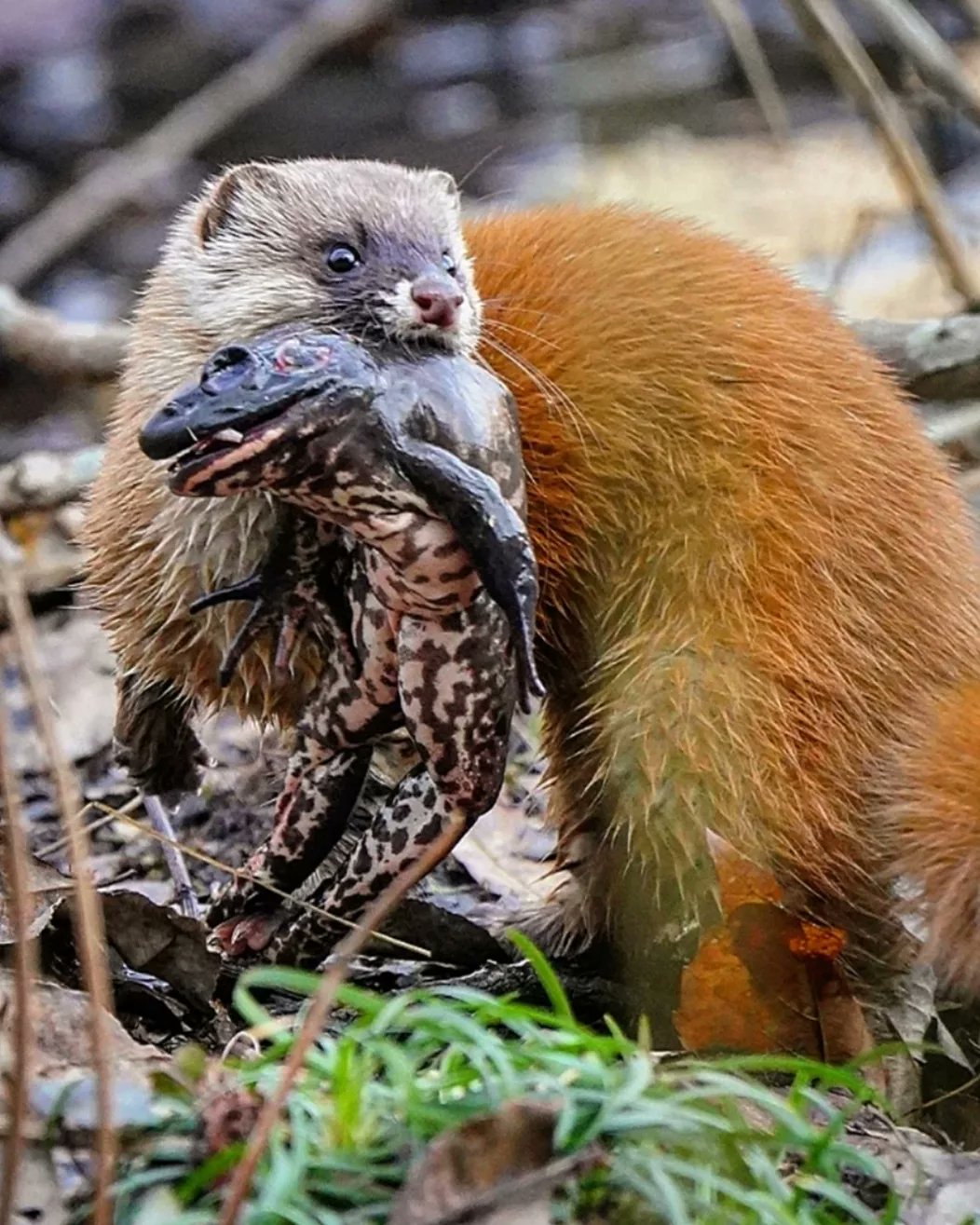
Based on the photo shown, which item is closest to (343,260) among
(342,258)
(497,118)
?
(342,258)

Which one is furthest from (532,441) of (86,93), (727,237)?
(86,93)

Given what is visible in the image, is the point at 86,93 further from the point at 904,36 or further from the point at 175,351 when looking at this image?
the point at 175,351

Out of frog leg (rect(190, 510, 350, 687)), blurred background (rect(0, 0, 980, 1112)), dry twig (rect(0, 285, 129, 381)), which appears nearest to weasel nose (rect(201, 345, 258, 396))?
frog leg (rect(190, 510, 350, 687))

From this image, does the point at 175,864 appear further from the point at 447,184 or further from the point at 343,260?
the point at 447,184

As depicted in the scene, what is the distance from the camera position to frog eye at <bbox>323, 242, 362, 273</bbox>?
323 cm

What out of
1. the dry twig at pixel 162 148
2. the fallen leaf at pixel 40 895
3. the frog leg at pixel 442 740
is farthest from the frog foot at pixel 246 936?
the dry twig at pixel 162 148

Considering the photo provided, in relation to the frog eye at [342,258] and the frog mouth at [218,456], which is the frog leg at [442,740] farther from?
the frog eye at [342,258]

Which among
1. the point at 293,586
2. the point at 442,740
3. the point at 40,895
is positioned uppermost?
the point at 293,586

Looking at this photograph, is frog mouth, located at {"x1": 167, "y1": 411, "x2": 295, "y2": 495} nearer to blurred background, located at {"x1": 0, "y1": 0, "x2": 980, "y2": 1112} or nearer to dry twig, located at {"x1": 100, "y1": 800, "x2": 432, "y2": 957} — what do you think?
dry twig, located at {"x1": 100, "y1": 800, "x2": 432, "y2": 957}

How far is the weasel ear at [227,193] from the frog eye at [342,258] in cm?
22

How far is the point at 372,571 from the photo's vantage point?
9.98 feet

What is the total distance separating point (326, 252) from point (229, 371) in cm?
53

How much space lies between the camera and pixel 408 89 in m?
11.7

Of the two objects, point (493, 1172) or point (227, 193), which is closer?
point (493, 1172)
